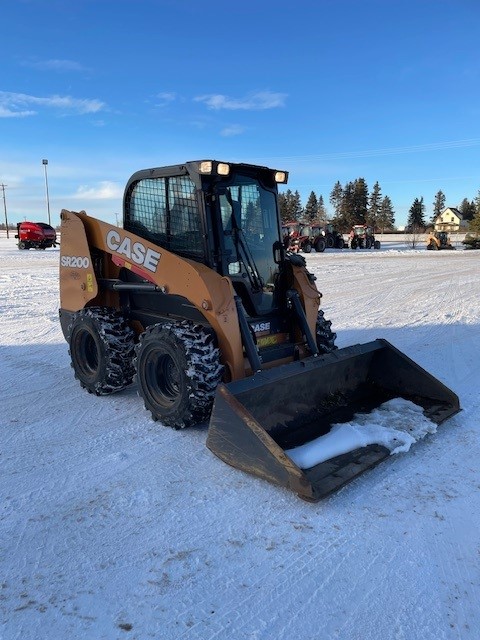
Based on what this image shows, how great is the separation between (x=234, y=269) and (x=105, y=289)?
1.76 m

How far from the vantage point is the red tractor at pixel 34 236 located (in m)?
27.5

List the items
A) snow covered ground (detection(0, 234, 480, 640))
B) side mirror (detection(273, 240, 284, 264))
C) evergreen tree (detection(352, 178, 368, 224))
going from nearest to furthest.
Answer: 1. snow covered ground (detection(0, 234, 480, 640))
2. side mirror (detection(273, 240, 284, 264))
3. evergreen tree (detection(352, 178, 368, 224))

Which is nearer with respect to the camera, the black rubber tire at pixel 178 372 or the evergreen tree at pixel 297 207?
the black rubber tire at pixel 178 372

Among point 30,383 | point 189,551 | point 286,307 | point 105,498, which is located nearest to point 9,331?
point 30,383

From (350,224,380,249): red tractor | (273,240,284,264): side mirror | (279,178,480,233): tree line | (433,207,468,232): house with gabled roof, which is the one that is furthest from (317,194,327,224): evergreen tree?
(273,240,284,264): side mirror

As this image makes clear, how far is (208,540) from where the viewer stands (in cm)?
280

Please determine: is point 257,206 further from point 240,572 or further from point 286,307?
point 240,572

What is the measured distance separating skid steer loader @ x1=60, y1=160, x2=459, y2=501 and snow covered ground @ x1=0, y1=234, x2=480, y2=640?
0.25m

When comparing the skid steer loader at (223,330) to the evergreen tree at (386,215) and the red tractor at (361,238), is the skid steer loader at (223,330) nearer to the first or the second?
the red tractor at (361,238)

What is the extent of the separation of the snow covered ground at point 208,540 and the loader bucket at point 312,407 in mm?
148

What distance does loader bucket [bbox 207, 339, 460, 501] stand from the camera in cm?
320

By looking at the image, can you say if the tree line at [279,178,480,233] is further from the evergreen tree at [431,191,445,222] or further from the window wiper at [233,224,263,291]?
the window wiper at [233,224,263,291]

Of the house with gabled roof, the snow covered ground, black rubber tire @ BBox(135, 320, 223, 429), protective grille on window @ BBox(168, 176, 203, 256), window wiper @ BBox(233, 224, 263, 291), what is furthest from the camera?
the house with gabled roof

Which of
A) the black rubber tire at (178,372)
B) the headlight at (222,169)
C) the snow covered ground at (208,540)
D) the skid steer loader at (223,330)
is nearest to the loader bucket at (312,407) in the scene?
the skid steer loader at (223,330)
